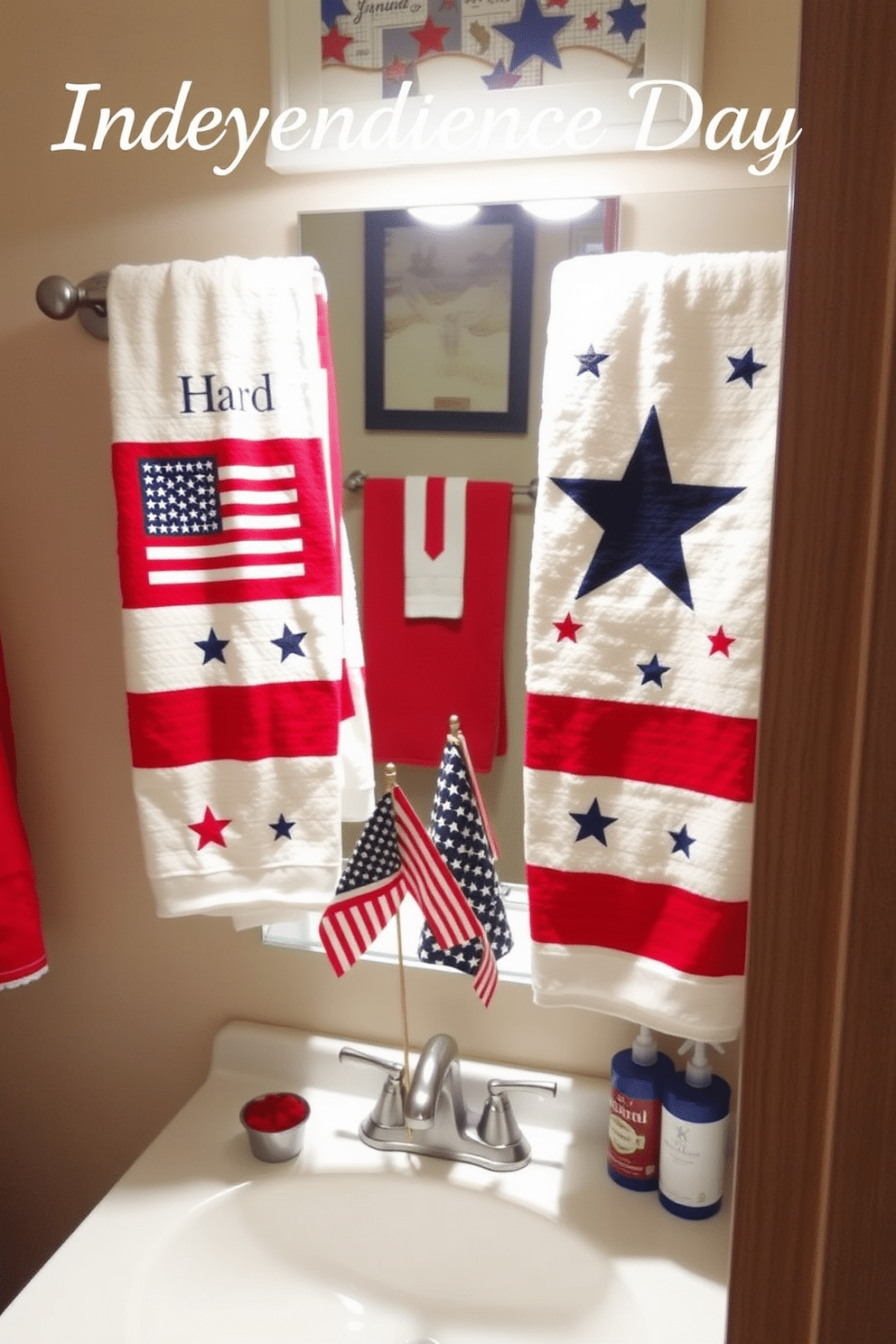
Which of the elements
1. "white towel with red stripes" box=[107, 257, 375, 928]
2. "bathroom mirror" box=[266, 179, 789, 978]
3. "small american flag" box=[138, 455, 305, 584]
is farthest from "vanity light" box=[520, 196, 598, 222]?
"small american flag" box=[138, 455, 305, 584]

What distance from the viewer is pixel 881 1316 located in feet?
1.07

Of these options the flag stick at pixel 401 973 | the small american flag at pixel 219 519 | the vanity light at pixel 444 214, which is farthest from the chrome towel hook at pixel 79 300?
the flag stick at pixel 401 973

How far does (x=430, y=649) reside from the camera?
3.52 ft

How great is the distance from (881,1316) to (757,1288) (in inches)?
1.5

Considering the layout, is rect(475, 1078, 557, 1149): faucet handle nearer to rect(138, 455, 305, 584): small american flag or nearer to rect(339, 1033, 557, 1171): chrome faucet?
rect(339, 1033, 557, 1171): chrome faucet

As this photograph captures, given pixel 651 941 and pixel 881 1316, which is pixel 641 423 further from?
pixel 881 1316

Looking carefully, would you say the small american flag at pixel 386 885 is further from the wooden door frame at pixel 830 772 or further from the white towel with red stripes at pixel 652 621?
the wooden door frame at pixel 830 772

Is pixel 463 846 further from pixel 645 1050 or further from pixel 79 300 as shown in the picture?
pixel 79 300

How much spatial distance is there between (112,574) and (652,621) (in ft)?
1.98

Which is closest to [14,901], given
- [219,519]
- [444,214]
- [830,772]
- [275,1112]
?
[275,1112]

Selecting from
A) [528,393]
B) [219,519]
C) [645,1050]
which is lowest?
[645,1050]

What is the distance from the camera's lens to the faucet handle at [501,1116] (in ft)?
3.43

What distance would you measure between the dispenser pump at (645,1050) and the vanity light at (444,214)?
79 cm

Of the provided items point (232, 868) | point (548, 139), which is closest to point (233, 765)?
point (232, 868)
